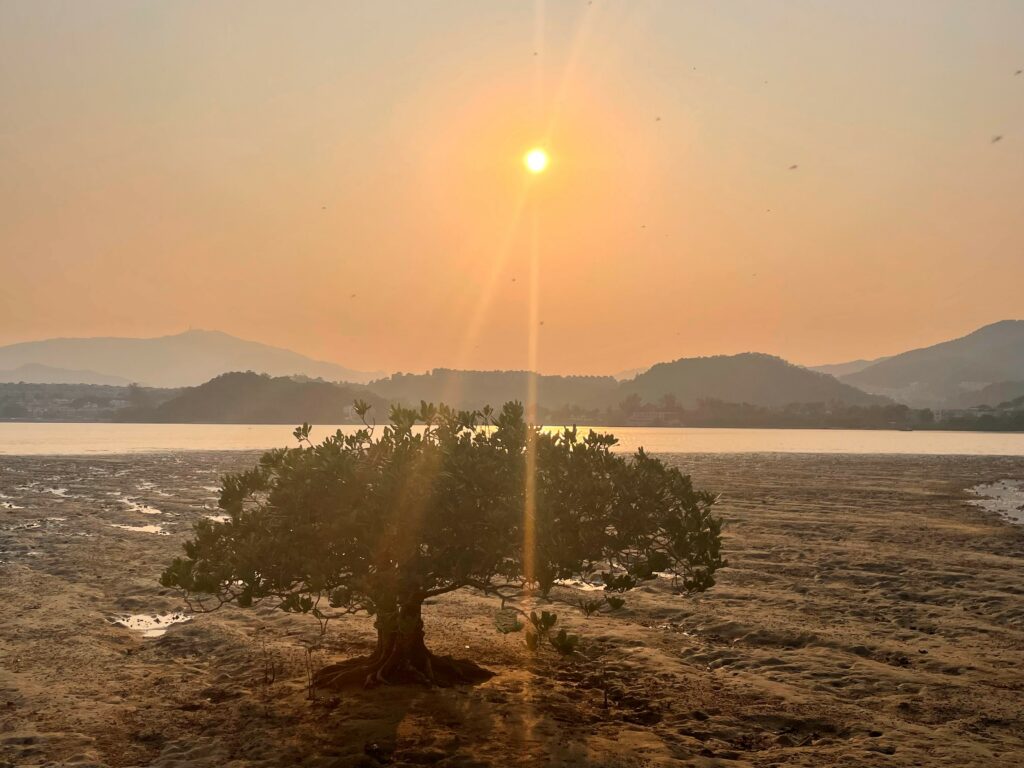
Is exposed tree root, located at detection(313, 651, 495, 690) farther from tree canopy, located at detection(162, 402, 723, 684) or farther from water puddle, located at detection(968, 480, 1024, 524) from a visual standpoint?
water puddle, located at detection(968, 480, 1024, 524)

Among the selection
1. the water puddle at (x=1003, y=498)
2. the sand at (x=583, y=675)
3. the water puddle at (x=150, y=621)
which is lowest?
the water puddle at (x=150, y=621)

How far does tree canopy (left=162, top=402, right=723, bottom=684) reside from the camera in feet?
37.3

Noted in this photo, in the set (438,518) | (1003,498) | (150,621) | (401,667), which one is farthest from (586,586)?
(1003,498)

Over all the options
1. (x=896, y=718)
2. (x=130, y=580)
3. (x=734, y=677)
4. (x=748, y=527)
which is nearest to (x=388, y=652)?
(x=734, y=677)

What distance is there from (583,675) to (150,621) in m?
10.3

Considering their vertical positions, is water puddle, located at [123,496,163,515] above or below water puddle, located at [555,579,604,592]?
above

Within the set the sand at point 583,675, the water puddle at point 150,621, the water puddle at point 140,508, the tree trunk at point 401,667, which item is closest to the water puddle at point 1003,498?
the sand at point 583,675

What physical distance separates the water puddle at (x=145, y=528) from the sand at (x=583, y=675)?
12.2ft

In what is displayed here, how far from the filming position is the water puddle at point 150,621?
1697 centimetres

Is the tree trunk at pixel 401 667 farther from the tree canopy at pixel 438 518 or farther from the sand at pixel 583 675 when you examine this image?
the sand at pixel 583 675

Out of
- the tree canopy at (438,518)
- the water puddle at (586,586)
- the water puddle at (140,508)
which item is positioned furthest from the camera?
the water puddle at (140,508)

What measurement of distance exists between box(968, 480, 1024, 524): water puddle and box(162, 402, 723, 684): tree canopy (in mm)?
30225

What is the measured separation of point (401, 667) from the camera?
42.7ft

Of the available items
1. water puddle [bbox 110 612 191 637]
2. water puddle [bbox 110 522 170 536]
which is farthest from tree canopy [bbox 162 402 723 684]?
water puddle [bbox 110 522 170 536]
